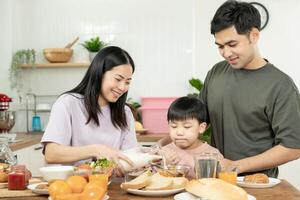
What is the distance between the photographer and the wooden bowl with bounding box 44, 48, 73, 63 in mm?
4707

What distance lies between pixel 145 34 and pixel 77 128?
2.65 metres

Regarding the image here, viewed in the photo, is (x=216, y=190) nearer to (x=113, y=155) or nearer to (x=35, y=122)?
(x=113, y=155)

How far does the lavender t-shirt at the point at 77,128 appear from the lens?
2.25m

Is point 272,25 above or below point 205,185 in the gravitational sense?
above

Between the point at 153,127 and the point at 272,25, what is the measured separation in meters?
1.62

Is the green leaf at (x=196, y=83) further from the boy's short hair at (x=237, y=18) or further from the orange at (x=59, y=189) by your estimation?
the orange at (x=59, y=189)

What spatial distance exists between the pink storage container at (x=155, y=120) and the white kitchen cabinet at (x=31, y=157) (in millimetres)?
1045

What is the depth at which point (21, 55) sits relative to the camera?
4812 mm

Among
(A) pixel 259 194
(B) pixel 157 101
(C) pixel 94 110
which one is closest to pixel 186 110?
(C) pixel 94 110

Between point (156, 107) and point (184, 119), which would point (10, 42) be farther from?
point (184, 119)

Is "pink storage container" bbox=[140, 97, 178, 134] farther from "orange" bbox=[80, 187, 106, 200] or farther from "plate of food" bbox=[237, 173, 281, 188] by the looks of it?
"orange" bbox=[80, 187, 106, 200]

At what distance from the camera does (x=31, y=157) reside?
4.04m

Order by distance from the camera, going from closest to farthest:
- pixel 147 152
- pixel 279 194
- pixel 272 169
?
pixel 279 194 → pixel 147 152 → pixel 272 169

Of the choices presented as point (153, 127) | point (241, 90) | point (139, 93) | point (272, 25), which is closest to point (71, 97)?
point (241, 90)
